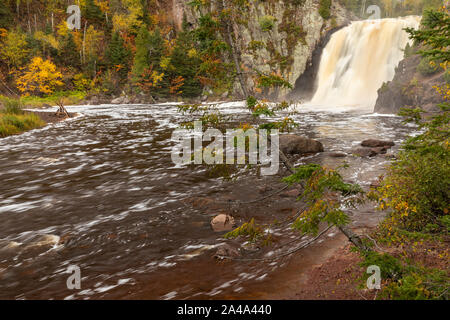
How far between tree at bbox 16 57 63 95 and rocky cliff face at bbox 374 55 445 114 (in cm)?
5307

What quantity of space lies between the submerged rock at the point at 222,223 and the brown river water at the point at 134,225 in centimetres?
22

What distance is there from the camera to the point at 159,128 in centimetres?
2486

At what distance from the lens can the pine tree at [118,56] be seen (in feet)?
193

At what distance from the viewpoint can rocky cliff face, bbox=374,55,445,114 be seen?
2353cm

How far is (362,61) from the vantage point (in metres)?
38.2

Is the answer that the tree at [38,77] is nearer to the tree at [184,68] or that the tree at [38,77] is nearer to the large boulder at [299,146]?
the tree at [184,68]

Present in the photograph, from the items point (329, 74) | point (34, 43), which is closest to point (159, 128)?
point (329, 74)

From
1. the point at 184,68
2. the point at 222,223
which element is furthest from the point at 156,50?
the point at 222,223

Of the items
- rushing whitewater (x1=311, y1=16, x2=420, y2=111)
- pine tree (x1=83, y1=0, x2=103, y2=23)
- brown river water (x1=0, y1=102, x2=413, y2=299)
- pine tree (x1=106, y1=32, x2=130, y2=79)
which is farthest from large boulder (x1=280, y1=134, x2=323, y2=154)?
pine tree (x1=83, y1=0, x2=103, y2=23)

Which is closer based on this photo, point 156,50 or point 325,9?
point 325,9

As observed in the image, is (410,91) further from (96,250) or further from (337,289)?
(96,250)

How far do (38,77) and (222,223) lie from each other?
6024cm

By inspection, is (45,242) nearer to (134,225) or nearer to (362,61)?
(134,225)
